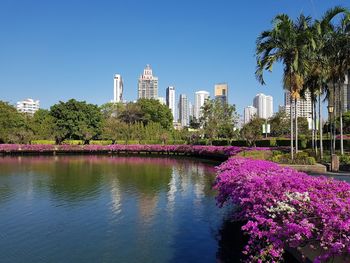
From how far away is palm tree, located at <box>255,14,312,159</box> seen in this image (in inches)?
878

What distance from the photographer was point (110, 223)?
11.5m

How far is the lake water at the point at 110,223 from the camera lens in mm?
8805

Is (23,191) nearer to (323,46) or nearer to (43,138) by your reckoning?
(323,46)

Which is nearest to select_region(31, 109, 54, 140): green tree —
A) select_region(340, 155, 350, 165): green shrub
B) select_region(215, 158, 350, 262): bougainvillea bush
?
select_region(340, 155, 350, 165): green shrub

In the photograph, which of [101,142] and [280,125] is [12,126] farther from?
[280,125]

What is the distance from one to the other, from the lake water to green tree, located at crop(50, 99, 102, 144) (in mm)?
40744

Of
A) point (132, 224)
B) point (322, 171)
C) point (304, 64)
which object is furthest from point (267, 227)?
point (304, 64)

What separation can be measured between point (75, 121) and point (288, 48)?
45.0 m

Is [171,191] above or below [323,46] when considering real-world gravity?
below

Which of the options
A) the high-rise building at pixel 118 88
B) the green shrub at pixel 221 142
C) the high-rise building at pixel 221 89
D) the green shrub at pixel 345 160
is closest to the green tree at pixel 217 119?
the green shrub at pixel 221 142

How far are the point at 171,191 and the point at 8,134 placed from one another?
1739 inches

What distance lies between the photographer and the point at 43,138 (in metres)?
58.5

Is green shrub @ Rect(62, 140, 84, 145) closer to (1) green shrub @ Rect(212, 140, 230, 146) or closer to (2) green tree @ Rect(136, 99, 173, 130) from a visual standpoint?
(2) green tree @ Rect(136, 99, 173, 130)

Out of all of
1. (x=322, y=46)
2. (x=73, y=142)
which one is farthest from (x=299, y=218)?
(x=73, y=142)
